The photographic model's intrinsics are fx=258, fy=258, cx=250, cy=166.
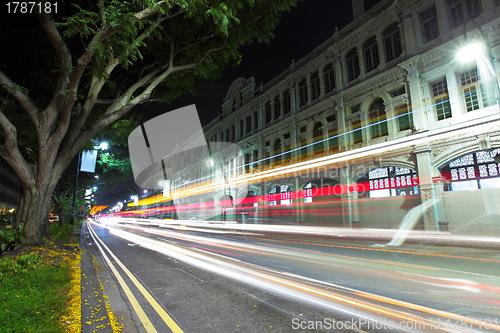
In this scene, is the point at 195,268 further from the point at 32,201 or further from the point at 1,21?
the point at 1,21

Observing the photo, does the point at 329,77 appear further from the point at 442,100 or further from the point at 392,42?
the point at 442,100

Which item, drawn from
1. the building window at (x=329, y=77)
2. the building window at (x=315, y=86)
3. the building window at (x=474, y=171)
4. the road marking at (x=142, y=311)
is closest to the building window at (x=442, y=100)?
the building window at (x=474, y=171)

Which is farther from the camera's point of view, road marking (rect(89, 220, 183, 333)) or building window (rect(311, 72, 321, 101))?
building window (rect(311, 72, 321, 101))

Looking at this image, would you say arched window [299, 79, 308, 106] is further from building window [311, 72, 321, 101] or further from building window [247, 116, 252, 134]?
building window [247, 116, 252, 134]

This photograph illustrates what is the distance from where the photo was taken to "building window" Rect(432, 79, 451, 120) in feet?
52.8

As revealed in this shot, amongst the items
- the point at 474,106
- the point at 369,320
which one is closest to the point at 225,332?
the point at 369,320

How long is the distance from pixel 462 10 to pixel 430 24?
174cm

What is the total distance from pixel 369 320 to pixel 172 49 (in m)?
10.9

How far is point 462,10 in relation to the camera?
16062 millimetres

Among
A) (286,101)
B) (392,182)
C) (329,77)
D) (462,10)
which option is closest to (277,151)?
(286,101)

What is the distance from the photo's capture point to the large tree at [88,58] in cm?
759

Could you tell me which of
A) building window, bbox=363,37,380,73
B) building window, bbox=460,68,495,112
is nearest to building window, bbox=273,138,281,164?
building window, bbox=363,37,380,73

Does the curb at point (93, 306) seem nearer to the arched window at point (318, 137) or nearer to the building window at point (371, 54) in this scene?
the arched window at point (318, 137)

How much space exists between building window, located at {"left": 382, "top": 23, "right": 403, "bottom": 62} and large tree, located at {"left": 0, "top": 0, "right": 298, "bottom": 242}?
43.8 ft
